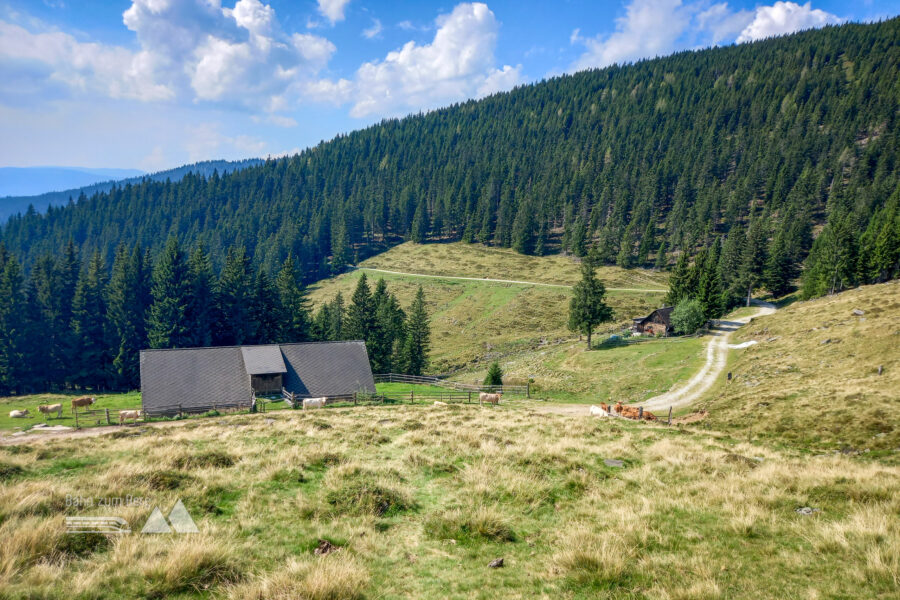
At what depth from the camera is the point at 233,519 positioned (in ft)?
28.6

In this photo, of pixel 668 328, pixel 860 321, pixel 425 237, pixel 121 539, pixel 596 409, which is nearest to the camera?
pixel 121 539

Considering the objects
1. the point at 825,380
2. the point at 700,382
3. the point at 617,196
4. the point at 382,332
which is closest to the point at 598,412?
the point at 825,380

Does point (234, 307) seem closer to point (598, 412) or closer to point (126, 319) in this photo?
point (126, 319)

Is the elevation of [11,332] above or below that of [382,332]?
above

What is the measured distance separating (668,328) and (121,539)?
69620mm

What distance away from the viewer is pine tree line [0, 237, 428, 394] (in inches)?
2206

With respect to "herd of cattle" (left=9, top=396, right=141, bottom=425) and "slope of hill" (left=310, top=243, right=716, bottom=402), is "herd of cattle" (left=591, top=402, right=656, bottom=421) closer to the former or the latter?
"slope of hill" (left=310, top=243, right=716, bottom=402)

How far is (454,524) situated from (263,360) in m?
33.8

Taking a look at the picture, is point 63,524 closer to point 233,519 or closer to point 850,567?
point 233,519

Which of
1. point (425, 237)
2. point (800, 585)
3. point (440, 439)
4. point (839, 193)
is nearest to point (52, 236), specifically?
point (425, 237)

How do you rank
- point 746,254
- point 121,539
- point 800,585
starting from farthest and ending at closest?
point 746,254, point 121,539, point 800,585

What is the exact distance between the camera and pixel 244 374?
36844 mm

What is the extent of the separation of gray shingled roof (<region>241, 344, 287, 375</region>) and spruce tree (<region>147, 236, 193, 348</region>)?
25.1m

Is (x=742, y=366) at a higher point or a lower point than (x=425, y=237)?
lower
